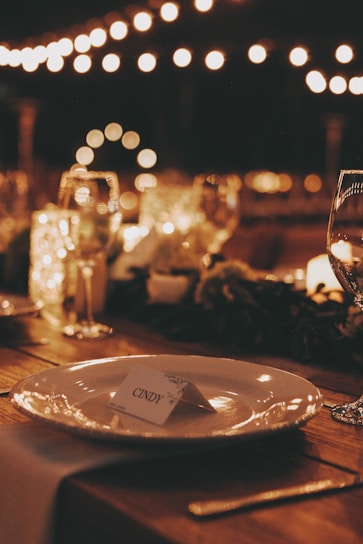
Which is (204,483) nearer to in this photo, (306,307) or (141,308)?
(306,307)

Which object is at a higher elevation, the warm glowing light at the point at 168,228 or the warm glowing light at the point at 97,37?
the warm glowing light at the point at 97,37

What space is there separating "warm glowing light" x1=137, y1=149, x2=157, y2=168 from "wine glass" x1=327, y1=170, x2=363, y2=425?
15.1 m

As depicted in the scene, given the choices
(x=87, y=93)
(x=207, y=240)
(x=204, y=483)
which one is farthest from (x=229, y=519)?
(x=87, y=93)

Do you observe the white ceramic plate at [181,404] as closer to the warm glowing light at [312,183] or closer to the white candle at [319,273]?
the white candle at [319,273]

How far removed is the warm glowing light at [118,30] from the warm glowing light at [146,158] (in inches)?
439

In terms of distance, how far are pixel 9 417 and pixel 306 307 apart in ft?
2.17

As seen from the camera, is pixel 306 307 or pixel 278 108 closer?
pixel 306 307

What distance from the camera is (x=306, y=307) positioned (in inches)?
58.0

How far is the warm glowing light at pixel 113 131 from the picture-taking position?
16531 millimetres

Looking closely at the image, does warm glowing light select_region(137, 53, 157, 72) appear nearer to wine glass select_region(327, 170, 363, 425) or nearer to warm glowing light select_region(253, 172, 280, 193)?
wine glass select_region(327, 170, 363, 425)

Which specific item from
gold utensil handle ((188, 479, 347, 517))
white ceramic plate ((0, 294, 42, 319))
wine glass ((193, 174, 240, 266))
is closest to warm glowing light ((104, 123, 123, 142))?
wine glass ((193, 174, 240, 266))

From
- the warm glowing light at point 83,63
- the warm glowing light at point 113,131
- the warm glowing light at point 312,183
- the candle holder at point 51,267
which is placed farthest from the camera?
the warm glowing light at point 113,131

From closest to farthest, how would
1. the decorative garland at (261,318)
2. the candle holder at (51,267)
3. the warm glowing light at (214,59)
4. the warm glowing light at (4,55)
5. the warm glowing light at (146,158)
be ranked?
the decorative garland at (261,318)
the candle holder at (51,267)
the warm glowing light at (214,59)
the warm glowing light at (4,55)
the warm glowing light at (146,158)

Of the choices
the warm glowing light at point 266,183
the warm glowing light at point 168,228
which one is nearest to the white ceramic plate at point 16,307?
the warm glowing light at point 168,228
